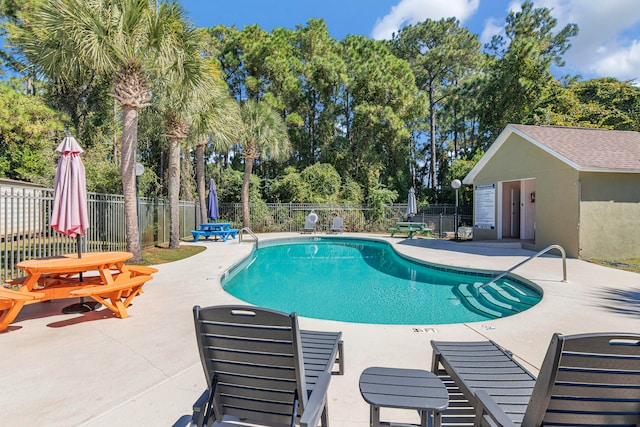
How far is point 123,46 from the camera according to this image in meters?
7.10

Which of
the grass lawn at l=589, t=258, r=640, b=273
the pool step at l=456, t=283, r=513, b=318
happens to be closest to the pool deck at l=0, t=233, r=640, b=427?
the pool step at l=456, t=283, r=513, b=318

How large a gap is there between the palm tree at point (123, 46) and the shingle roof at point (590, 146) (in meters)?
11.1

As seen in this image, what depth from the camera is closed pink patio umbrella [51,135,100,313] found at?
4.60m

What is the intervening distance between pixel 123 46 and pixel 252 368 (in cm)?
806

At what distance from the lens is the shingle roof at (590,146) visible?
930 centimetres

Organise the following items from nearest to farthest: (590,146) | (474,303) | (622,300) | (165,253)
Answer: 1. (622,300)
2. (474,303)
3. (165,253)
4. (590,146)

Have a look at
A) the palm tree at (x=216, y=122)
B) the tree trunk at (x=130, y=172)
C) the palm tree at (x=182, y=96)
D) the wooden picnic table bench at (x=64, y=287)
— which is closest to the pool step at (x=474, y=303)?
the wooden picnic table bench at (x=64, y=287)

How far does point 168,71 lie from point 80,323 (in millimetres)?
6370

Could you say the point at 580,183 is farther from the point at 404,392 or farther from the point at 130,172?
the point at 130,172

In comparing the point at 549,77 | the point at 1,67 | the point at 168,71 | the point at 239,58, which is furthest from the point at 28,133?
the point at 549,77

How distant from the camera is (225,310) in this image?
5.40 feet

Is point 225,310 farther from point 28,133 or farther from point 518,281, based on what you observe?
point 28,133

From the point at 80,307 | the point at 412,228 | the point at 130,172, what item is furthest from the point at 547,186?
the point at 80,307

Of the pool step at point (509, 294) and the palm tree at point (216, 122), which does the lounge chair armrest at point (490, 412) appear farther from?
the palm tree at point (216, 122)
